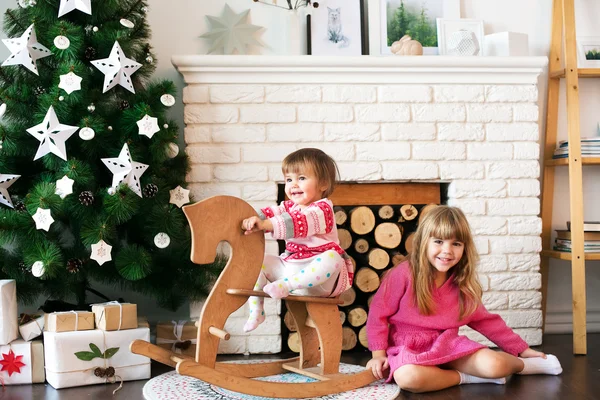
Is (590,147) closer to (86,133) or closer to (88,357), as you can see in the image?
(86,133)

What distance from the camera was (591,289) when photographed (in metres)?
3.36

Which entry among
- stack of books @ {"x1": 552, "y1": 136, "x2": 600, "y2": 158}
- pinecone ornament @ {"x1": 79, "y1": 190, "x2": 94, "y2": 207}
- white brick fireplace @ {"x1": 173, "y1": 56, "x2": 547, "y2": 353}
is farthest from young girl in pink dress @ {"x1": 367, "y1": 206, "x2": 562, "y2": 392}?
pinecone ornament @ {"x1": 79, "y1": 190, "x2": 94, "y2": 207}

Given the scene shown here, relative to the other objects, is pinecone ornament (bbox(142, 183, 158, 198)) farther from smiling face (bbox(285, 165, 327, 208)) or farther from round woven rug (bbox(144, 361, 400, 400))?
round woven rug (bbox(144, 361, 400, 400))

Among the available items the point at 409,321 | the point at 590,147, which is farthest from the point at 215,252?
the point at 590,147

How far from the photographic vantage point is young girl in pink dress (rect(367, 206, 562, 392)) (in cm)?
238

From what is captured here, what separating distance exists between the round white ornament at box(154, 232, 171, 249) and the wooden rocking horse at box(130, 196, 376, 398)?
489mm

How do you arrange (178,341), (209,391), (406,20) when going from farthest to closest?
(406,20) → (178,341) → (209,391)

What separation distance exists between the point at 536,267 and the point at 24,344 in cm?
203

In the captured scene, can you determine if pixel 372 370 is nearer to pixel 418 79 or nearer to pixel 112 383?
pixel 112 383

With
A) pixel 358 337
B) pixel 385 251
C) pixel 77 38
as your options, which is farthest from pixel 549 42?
pixel 77 38

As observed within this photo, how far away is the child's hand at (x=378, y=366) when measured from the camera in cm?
238

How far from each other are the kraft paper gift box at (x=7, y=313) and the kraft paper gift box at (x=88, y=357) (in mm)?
125

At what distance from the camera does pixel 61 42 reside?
2.51m

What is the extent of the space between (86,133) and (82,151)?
0.13 meters
